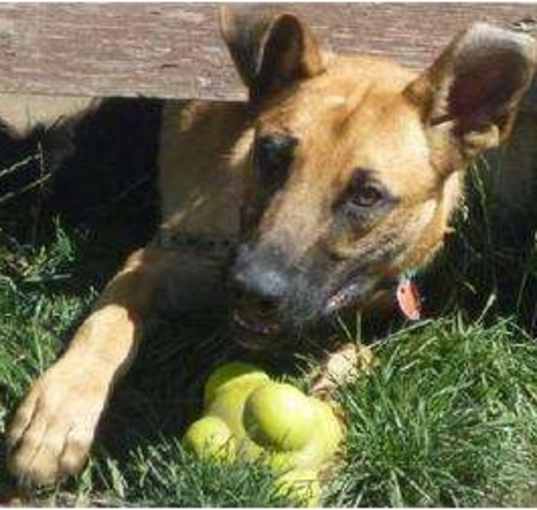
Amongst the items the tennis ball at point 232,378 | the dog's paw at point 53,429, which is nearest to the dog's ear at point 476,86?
the tennis ball at point 232,378

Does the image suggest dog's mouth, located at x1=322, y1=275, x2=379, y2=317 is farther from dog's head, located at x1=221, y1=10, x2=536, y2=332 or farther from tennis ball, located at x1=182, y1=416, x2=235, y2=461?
tennis ball, located at x1=182, y1=416, x2=235, y2=461

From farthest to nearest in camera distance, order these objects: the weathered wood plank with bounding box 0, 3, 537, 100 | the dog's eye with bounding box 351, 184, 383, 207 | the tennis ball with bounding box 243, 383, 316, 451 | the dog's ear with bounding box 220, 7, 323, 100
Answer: the weathered wood plank with bounding box 0, 3, 537, 100 < the dog's ear with bounding box 220, 7, 323, 100 < the dog's eye with bounding box 351, 184, 383, 207 < the tennis ball with bounding box 243, 383, 316, 451

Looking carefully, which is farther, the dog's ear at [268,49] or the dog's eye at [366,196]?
the dog's ear at [268,49]

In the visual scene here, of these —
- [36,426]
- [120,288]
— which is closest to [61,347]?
[120,288]

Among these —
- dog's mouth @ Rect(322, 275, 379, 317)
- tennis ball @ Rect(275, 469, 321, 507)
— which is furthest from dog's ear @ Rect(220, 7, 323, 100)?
tennis ball @ Rect(275, 469, 321, 507)

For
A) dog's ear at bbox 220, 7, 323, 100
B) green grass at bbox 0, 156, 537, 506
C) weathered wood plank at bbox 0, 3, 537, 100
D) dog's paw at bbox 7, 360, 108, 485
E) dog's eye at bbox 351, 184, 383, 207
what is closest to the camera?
dog's paw at bbox 7, 360, 108, 485

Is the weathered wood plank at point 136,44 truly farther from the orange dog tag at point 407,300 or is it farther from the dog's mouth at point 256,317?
the dog's mouth at point 256,317

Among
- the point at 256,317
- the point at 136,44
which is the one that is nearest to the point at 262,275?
the point at 256,317
